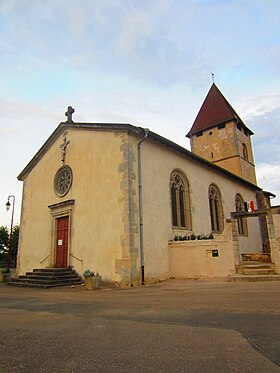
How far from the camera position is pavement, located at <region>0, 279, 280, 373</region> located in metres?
2.84

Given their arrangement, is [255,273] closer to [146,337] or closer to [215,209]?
[215,209]

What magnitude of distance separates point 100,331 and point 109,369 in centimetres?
150

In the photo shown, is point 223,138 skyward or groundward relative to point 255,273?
skyward

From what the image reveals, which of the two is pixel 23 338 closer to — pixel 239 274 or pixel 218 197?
pixel 239 274

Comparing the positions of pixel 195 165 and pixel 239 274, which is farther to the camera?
pixel 195 165

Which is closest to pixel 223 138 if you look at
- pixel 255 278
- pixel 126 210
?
pixel 126 210

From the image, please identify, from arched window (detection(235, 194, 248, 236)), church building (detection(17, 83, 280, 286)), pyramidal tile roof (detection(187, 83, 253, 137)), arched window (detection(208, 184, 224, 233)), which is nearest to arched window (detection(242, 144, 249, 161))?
pyramidal tile roof (detection(187, 83, 253, 137))

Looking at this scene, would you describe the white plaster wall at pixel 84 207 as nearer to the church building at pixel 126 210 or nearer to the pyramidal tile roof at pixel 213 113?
the church building at pixel 126 210

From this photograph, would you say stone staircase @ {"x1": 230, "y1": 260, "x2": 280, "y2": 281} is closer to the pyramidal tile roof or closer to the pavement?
the pavement

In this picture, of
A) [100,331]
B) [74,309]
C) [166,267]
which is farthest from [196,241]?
[100,331]

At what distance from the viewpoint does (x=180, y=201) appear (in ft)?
46.7

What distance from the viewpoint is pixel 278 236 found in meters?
11.1

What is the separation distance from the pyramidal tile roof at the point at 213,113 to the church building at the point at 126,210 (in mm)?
10748

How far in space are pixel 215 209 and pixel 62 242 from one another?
9.06 m
